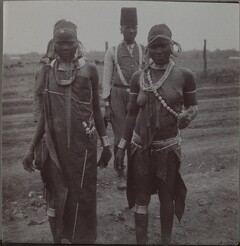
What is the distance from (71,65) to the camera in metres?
7.90

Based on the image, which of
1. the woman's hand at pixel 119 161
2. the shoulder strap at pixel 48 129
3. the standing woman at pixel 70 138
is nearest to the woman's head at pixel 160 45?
the standing woman at pixel 70 138

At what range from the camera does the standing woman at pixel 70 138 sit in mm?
7883

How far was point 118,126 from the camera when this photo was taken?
8016mm

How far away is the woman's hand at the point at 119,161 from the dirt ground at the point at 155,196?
0.28 feet

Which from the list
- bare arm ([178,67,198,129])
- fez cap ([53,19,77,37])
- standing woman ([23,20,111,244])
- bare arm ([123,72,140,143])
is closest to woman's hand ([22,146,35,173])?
standing woman ([23,20,111,244])

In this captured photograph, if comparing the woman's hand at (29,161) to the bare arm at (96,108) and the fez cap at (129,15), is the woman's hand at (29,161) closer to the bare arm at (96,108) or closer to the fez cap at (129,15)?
the bare arm at (96,108)

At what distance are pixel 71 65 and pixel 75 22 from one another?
1.68ft

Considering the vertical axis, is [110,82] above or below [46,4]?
below

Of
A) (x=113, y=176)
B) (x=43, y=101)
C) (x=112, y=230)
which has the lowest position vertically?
(x=112, y=230)

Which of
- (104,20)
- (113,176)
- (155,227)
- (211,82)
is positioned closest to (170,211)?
(155,227)

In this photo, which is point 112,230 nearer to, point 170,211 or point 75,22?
point 170,211

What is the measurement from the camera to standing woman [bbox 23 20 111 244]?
25.9 ft

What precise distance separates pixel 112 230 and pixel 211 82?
82.6 inches

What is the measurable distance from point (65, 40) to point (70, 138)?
3.72 feet
